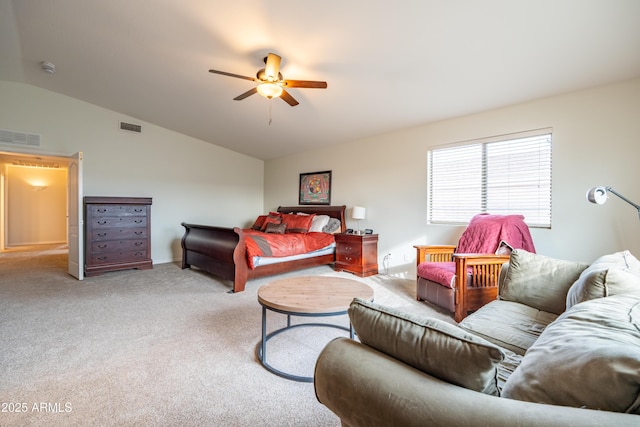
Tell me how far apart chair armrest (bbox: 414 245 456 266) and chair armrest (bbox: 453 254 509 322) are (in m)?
0.69

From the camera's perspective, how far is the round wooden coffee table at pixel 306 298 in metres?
1.81

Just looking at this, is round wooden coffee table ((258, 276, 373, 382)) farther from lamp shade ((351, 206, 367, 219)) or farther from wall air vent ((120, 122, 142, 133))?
wall air vent ((120, 122, 142, 133))

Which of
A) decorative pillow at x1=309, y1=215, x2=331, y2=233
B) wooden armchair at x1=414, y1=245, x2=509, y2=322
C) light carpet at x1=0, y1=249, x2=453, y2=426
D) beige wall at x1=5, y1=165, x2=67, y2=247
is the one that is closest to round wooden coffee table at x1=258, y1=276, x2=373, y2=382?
light carpet at x1=0, y1=249, x2=453, y2=426

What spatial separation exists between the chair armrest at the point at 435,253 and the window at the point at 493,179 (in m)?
0.66

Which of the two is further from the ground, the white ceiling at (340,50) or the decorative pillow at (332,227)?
the white ceiling at (340,50)

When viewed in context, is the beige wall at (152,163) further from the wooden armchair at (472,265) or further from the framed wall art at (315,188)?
the wooden armchair at (472,265)

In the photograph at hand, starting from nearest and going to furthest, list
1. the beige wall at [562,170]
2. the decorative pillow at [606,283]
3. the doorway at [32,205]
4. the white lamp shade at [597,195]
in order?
the decorative pillow at [606,283], the white lamp shade at [597,195], the beige wall at [562,170], the doorway at [32,205]

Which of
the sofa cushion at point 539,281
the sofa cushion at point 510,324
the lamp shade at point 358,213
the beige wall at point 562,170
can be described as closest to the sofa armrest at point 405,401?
the sofa cushion at point 510,324

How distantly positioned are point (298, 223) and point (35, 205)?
8218 mm

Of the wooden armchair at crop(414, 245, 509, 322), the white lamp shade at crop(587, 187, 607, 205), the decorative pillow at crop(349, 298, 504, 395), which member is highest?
the white lamp shade at crop(587, 187, 607, 205)

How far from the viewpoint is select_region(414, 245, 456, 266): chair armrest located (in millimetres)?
3395

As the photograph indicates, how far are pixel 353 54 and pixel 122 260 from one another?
4.80 meters

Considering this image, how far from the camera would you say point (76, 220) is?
424cm

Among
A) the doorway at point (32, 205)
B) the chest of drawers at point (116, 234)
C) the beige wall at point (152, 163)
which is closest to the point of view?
the chest of drawers at point (116, 234)
